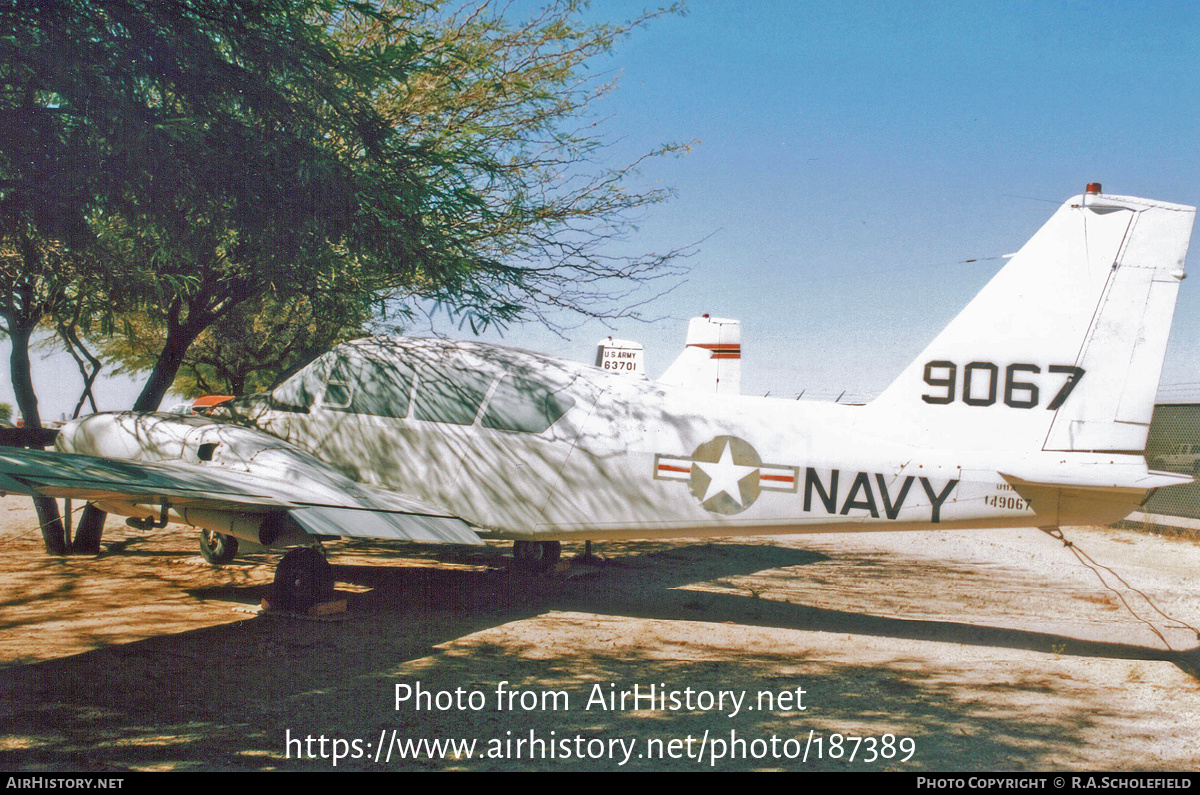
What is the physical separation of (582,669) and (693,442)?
2.51 m

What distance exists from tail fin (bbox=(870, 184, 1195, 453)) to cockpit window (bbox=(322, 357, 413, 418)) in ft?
16.1

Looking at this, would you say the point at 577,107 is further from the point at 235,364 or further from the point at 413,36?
the point at 235,364

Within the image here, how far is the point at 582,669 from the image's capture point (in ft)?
19.5

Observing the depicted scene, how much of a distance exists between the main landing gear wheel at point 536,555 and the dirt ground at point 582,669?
1.17 ft

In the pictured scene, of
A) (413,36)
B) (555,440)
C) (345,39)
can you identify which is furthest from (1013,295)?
(345,39)

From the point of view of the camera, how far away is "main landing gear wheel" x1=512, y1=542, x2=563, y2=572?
1015cm

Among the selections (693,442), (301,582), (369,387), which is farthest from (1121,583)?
(301,582)

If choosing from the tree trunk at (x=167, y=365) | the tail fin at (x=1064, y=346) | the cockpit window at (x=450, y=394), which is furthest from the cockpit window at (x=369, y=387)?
the tail fin at (x=1064, y=346)

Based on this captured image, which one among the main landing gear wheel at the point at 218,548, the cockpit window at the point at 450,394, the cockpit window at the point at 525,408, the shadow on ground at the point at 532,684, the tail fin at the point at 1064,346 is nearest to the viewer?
the shadow on ground at the point at 532,684

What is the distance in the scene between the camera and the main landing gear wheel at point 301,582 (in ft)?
23.9

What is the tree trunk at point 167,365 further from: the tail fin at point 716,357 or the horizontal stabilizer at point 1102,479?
the horizontal stabilizer at point 1102,479

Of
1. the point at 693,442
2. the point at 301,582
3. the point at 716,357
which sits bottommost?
the point at 301,582

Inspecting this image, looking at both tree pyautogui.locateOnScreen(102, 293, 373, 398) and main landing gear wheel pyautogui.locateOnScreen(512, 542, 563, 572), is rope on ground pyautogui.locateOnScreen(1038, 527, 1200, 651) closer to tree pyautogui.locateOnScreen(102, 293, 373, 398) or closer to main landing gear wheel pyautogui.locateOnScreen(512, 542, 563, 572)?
main landing gear wheel pyautogui.locateOnScreen(512, 542, 563, 572)

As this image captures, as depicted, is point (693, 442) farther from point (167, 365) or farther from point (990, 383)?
point (167, 365)
